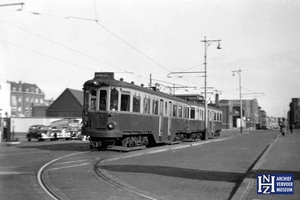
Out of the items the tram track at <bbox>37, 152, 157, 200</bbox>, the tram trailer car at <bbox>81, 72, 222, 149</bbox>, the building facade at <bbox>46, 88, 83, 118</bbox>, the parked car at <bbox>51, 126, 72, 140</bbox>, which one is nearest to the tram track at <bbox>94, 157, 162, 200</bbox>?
the tram track at <bbox>37, 152, 157, 200</bbox>

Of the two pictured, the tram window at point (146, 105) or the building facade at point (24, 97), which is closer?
the tram window at point (146, 105)

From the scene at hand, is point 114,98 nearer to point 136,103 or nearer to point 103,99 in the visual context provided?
point 103,99

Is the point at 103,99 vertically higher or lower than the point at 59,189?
higher

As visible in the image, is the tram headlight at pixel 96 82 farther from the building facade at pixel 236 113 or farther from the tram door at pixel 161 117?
the building facade at pixel 236 113

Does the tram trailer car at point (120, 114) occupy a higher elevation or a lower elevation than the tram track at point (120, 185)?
higher

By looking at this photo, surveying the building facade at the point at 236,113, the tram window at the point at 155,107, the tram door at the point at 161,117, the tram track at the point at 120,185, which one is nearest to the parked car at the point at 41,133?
the tram door at the point at 161,117

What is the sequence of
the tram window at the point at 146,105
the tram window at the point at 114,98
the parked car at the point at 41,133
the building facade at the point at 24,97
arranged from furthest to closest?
the building facade at the point at 24,97
the parked car at the point at 41,133
the tram window at the point at 146,105
the tram window at the point at 114,98

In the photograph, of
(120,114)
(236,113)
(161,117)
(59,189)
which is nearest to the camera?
(59,189)

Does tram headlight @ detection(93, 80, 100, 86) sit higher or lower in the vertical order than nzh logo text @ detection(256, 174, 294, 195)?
higher

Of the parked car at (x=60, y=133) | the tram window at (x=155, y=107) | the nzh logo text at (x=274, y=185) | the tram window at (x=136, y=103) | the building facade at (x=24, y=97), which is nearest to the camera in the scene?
the nzh logo text at (x=274, y=185)

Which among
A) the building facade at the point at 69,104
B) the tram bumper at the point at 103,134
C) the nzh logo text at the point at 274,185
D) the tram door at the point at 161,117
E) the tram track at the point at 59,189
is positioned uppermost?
the building facade at the point at 69,104

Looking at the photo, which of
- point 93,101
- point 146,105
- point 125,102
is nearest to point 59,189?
point 93,101

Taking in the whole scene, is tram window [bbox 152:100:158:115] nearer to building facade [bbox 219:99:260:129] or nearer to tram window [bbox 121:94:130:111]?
tram window [bbox 121:94:130:111]

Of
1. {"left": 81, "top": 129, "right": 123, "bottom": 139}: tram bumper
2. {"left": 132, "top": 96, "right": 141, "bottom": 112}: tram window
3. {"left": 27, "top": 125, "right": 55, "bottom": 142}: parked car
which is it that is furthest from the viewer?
{"left": 27, "top": 125, "right": 55, "bottom": 142}: parked car
